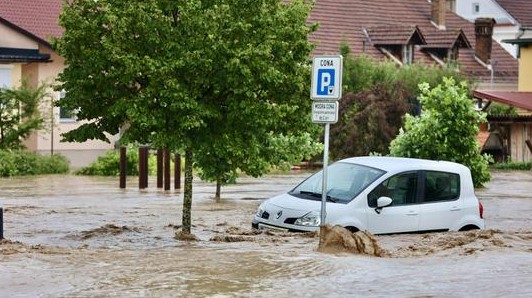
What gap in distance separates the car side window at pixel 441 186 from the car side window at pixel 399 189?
25 centimetres

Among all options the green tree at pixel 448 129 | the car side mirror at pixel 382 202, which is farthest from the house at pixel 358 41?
the car side mirror at pixel 382 202

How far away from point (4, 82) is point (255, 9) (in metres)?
29.8

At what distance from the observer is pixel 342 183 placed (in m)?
20.2

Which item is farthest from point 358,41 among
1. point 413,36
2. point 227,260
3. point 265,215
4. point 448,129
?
point 227,260

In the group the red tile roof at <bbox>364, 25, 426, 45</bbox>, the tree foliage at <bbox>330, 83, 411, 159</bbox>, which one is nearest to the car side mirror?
the tree foliage at <bbox>330, 83, 411, 159</bbox>

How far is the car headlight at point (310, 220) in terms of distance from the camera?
64.1 feet

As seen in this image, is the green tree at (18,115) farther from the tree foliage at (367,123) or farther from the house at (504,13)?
the house at (504,13)

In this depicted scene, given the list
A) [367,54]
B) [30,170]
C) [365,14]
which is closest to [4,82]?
[30,170]

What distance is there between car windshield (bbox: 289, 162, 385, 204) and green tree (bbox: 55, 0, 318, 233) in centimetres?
89

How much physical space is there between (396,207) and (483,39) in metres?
50.3

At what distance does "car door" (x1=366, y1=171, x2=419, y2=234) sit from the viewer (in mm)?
19766

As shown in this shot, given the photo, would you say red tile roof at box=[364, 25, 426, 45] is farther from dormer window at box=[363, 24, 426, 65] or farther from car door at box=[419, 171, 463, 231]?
car door at box=[419, 171, 463, 231]

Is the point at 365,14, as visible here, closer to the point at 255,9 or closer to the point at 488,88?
the point at 488,88

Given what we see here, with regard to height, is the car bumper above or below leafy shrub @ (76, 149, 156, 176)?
below
